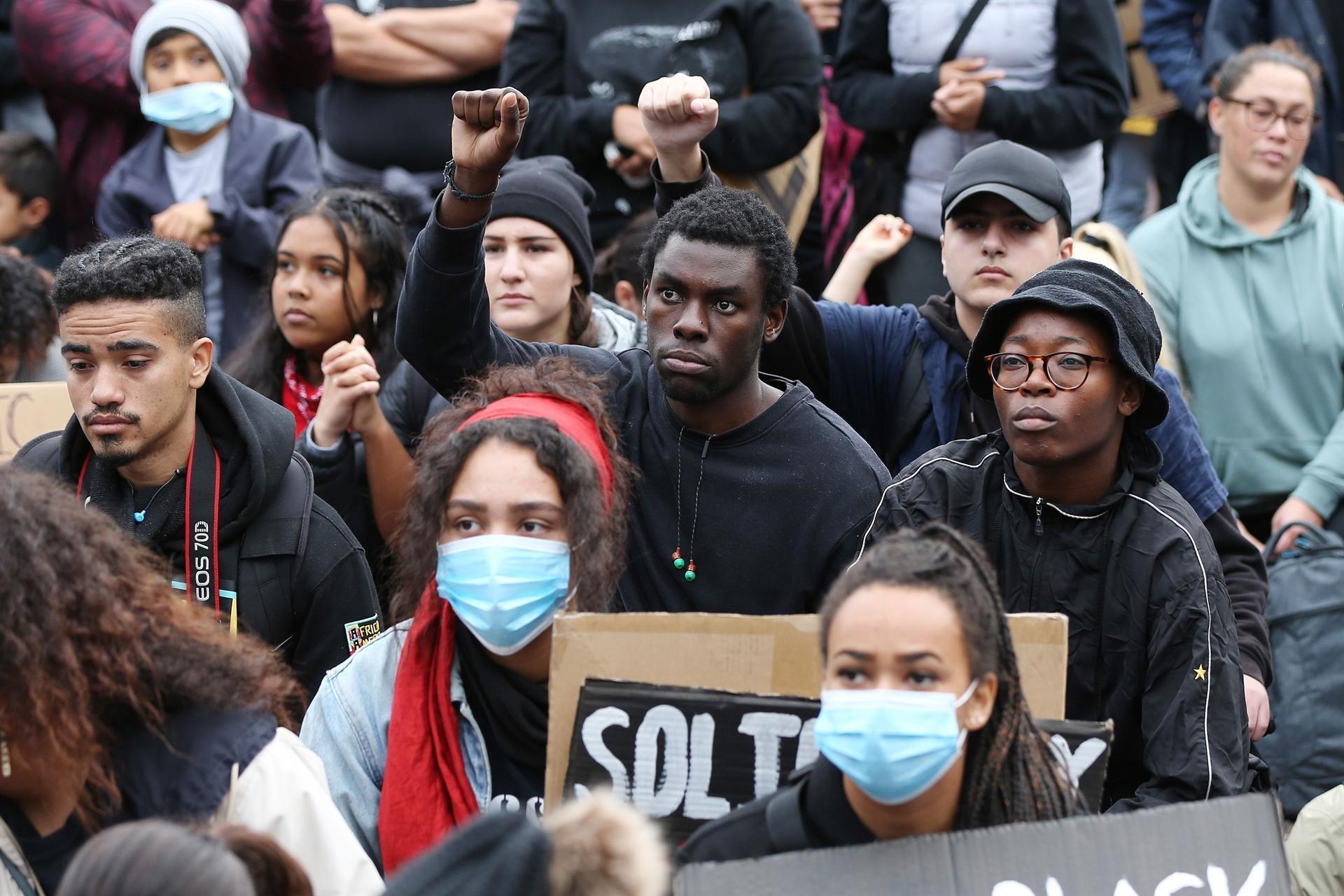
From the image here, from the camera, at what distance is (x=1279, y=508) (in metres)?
5.65

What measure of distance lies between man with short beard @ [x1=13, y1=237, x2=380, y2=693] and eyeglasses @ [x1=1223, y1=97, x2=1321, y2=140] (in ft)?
11.6

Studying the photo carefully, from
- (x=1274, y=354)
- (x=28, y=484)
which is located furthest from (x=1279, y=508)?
(x=28, y=484)

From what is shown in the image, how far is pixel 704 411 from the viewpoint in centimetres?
400

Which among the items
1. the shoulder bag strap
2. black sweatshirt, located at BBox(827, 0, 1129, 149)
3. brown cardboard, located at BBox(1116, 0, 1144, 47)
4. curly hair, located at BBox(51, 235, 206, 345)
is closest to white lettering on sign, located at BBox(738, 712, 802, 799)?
curly hair, located at BBox(51, 235, 206, 345)

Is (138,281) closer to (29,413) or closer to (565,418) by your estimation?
(29,413)

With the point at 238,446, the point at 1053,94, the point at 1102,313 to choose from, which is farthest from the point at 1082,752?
the point at 1053,94

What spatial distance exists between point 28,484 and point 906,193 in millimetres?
3901

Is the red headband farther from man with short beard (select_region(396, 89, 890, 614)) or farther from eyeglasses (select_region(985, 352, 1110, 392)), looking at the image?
eyeglasses (select_region(985, 352, 1110, 392))

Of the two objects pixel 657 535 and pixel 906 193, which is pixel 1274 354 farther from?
pixel 657 535

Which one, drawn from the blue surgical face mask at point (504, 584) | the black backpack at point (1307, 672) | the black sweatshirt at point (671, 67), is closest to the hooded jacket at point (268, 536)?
the blue surgical face mask at point (504, 584)

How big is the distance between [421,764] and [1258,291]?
12.5 ft

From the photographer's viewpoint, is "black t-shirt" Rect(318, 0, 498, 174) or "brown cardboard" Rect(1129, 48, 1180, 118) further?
"brown cardboard" Rect(1129, 48, 1180, 118)

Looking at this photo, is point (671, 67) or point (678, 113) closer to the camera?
point (678, 113)

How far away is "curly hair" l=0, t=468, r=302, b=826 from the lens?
2682 mm
